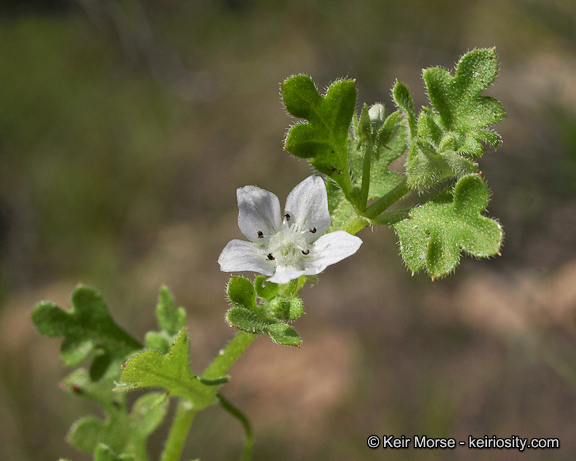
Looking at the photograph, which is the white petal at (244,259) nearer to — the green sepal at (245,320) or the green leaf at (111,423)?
the green sepal at (245,320)

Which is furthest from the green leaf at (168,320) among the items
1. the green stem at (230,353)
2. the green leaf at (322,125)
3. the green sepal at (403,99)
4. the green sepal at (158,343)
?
the green sepal at (403,99)

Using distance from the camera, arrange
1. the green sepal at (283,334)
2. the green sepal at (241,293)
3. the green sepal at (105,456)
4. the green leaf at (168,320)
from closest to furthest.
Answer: the green sepal at (283,334)
the green sepal at (241,293)
the green sepal at (105,456)
the green leaf at (168,320)

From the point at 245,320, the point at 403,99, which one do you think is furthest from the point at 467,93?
the point at 245,320

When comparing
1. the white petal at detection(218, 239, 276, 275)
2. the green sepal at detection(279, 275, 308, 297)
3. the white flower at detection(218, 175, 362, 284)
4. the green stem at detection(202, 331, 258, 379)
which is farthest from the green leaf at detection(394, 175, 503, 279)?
the green stem at detection(202, 331, 258, 379)

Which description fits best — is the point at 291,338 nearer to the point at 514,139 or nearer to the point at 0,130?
the point at 514,139

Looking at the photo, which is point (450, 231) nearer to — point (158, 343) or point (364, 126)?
point (364, 126)

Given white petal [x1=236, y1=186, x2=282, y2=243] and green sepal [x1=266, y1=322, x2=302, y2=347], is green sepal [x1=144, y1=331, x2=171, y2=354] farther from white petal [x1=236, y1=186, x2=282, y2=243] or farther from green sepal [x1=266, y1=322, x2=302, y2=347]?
green sepal [x1=266, y1=322, x2=302, y2=347]
